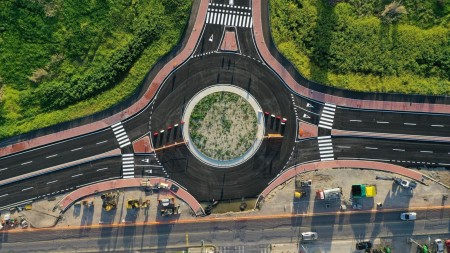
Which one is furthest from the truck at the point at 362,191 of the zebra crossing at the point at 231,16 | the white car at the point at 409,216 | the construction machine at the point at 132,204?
the construction machine at the point at 132,204

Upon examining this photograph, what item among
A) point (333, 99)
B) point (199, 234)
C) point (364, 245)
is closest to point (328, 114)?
point (333, 99)

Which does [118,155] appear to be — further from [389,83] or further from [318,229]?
[389,83]

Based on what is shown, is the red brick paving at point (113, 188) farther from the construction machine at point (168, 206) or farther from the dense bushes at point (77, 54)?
the dense bushes at point (77, 54)

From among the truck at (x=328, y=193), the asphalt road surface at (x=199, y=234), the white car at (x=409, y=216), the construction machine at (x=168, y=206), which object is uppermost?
the truck at (x=328, y=193)

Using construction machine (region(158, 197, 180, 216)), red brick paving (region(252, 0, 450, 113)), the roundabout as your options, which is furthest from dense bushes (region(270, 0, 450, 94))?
construction machine (region(158, 197, 180, 216))

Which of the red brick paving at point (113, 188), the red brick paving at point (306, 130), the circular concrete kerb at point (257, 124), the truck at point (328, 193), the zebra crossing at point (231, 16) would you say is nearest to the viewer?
the truck at point (328, 193)

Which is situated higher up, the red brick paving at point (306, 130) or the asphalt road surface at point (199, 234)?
the red brick paving at point (306, 130)

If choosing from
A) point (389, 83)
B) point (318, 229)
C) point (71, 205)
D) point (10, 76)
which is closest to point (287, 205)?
point (318, 229)

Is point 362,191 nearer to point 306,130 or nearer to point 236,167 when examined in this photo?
point 306,130
